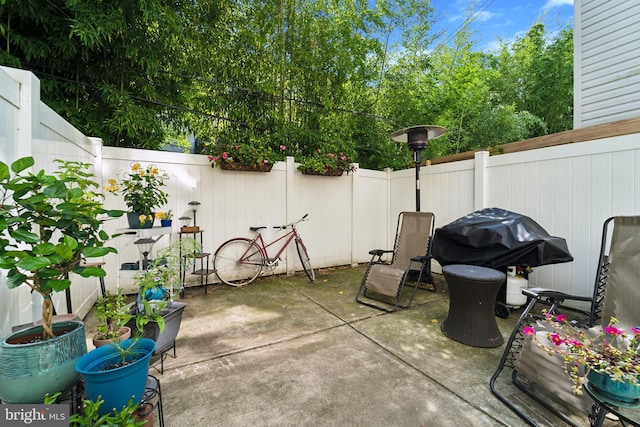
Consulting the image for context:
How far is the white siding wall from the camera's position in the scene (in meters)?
3.27

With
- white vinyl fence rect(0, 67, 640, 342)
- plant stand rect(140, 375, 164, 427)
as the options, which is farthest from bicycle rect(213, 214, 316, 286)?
plant stand rect(140, 375, 164, 427)

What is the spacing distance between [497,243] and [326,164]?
2.68 metres

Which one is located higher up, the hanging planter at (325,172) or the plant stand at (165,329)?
the hanging planter at (325,172)

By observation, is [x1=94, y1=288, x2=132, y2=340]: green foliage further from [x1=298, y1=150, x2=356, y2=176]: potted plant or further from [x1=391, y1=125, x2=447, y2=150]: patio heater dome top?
[x1=391, y1=125, x2=447, y2=150]: patio heater dome top

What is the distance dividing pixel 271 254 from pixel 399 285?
2169mm

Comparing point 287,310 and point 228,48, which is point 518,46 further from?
point 287,310

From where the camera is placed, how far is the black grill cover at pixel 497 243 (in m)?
2.51

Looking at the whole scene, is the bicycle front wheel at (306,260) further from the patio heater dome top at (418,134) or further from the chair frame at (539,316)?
the chair frame at (539,316)

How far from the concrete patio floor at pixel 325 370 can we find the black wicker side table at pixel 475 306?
0.08m

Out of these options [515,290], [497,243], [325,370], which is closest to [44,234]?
[325,370]

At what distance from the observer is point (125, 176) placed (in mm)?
3389

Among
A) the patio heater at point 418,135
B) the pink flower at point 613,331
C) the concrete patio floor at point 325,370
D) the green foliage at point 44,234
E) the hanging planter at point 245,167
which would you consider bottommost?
the concrete patio floor at point 325,370

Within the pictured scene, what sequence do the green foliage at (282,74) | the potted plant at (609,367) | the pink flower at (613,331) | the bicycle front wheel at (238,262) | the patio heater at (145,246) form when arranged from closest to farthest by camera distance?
the potted plant at (609,367) → the pink flower at (613,331) → the patio heater at (145,246) → the green foliage at (282,74) → the bicycle front wheel at (238,262)

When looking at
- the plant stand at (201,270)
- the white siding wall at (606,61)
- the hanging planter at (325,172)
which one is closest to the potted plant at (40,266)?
the plant stand at (201,270)
